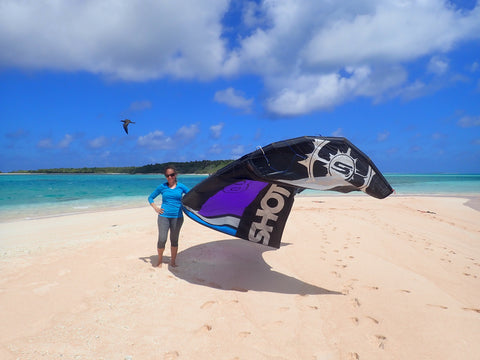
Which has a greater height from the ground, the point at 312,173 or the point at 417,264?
the point at 312,173

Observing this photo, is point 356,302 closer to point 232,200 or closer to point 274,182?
point 274,182

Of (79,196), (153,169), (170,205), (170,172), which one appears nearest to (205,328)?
(170,205)

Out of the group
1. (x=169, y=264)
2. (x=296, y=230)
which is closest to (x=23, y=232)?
(x=169, y=264)

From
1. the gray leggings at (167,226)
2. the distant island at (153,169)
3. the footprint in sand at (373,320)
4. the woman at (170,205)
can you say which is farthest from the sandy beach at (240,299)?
the distant island at (153,169)

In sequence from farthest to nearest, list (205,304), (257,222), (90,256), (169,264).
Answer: (90,256) < (169,264) < (257,222) < (205,304)

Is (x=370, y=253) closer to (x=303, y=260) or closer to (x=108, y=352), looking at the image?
(x=303, y=260)

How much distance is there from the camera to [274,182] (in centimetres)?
366

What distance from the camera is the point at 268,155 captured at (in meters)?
3.57

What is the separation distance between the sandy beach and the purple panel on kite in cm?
116

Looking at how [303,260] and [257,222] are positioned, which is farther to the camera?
[303,260]

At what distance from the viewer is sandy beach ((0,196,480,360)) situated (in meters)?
2.62

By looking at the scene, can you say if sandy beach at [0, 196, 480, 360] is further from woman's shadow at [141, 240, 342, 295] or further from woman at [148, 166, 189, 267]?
woman at [148, 166, 189, 267]

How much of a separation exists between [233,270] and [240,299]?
1.03 m

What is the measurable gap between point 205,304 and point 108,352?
49.9 inches
